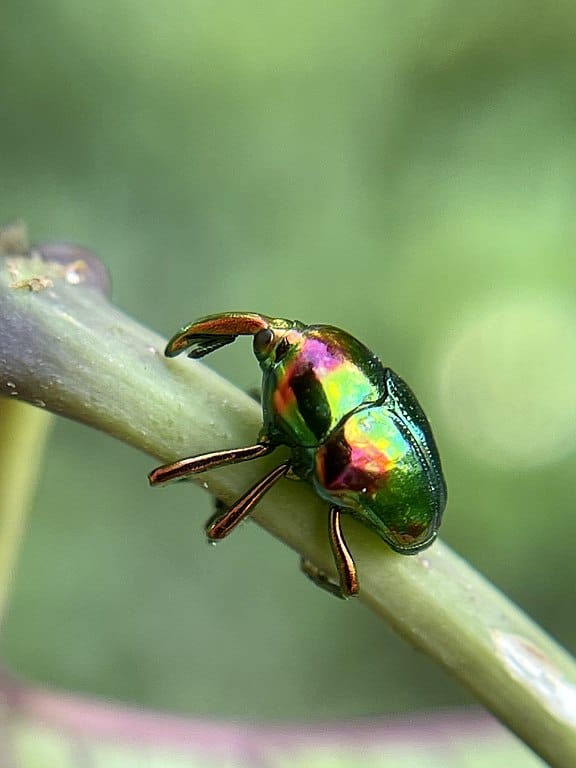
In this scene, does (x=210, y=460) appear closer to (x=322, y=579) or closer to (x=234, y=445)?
(x=234, y=445)

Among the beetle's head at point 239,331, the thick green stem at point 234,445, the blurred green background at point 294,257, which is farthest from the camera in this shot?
the blurred green background at point 294,257

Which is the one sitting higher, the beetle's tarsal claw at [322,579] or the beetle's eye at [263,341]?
the beetle's eye at [263,341]

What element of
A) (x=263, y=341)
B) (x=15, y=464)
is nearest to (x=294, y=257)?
(x=263, y=341)

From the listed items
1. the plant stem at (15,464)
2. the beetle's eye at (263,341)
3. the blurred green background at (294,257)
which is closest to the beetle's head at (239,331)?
the beetle's eye at (263,341)

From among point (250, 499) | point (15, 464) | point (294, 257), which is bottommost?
point (294, 257)

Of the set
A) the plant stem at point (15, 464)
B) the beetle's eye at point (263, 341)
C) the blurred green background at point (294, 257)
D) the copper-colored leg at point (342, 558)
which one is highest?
the beetle's eye at point (263, 341)

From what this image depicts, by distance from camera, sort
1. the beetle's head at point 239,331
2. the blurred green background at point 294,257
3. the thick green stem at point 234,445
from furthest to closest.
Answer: the blurred green background at point 294,257 → the beetle's head at point 239,331 → the thick green stem at point 234,445

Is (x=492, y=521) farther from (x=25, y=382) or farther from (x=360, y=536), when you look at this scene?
(x=25, y=382)

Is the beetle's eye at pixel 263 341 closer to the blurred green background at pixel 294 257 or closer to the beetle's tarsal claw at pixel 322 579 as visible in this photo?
the beetle's tarsal claw at pixel 322 579

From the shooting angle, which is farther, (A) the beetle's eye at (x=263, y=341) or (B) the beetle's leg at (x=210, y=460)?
(A) the beetle's eye at (x=263, y=341)
